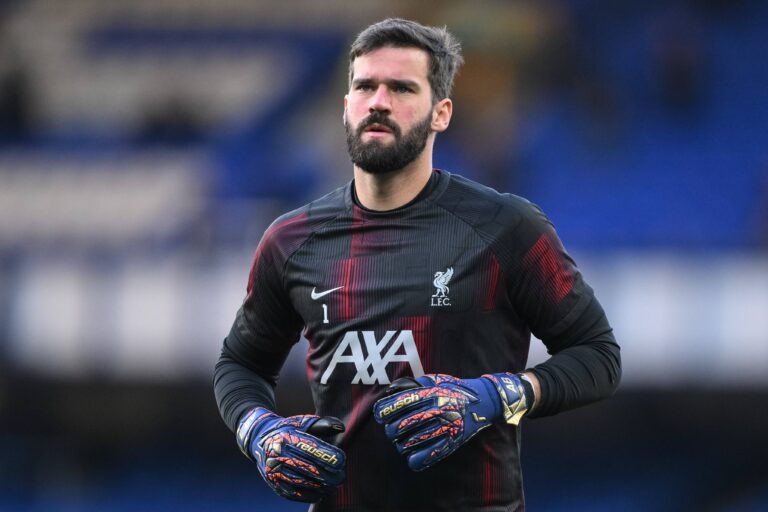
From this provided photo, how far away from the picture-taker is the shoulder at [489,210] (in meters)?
3.34

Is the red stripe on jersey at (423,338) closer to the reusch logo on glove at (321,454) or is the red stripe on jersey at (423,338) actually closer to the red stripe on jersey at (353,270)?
the red stripe on jersey at (353,270)

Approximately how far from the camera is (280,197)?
10820 mm

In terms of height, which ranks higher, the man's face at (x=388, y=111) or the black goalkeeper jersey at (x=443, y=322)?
the man's face at (x=388, y=111)

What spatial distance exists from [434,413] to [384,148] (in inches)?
29.4

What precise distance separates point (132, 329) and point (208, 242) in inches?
38.0

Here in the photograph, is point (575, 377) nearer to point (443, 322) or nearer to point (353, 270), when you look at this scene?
point (443, 322)

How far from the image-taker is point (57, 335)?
32.1 ft

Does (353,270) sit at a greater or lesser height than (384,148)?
lesser

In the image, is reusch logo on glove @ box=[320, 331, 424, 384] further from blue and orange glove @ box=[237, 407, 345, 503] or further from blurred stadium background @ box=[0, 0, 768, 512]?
blurred stadium background @ box=[0, 0, 768, 512]

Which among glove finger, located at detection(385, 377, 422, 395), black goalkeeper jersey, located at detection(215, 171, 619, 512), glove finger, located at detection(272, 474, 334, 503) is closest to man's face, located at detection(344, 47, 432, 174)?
black goalkeeper jersey, located at detection(215, 171, 619, 512)

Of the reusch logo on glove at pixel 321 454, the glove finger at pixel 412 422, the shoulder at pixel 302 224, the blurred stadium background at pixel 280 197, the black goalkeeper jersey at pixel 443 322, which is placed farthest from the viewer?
the blurred stadium background at pixel 280 197

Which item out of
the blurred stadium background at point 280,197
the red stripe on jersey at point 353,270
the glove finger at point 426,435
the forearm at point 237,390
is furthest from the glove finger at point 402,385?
the blurred stadium background at point 280,197

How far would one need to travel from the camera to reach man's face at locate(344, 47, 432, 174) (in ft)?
10.9

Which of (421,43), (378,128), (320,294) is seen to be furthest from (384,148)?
(320,294)
